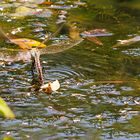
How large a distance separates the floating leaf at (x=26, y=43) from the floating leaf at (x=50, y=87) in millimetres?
722

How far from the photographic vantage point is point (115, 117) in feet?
10.5

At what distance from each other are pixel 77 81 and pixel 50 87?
0.27 meters

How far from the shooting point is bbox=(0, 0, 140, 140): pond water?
3047 mm

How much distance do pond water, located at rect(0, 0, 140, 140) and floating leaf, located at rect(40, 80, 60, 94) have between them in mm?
43

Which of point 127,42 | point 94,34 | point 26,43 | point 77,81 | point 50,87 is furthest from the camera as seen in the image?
point 94,34

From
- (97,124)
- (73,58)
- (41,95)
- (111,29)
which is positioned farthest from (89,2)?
(97,124)

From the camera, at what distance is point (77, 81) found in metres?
3.72

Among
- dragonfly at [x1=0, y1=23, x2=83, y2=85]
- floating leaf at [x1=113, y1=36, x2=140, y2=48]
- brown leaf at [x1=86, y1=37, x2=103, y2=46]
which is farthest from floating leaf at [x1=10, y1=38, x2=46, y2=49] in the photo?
floating leaf at [x1=113, y1=36, x2=140, y2=48]

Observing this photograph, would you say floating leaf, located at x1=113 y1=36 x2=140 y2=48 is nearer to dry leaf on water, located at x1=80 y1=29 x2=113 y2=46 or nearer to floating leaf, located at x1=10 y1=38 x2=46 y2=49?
dry leaf on water, located at x1=80 y1=29 x2=113 y2=46

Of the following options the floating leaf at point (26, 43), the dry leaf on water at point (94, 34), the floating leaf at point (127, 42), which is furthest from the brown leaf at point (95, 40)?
the floating leaf at point (26, 43)

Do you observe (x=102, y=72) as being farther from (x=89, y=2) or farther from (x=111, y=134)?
(x=89, y=2)

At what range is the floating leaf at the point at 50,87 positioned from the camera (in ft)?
11.6

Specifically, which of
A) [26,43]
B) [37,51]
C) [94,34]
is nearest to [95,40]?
[94,34]

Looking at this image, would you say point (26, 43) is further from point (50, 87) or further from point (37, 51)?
point (50, 87)
